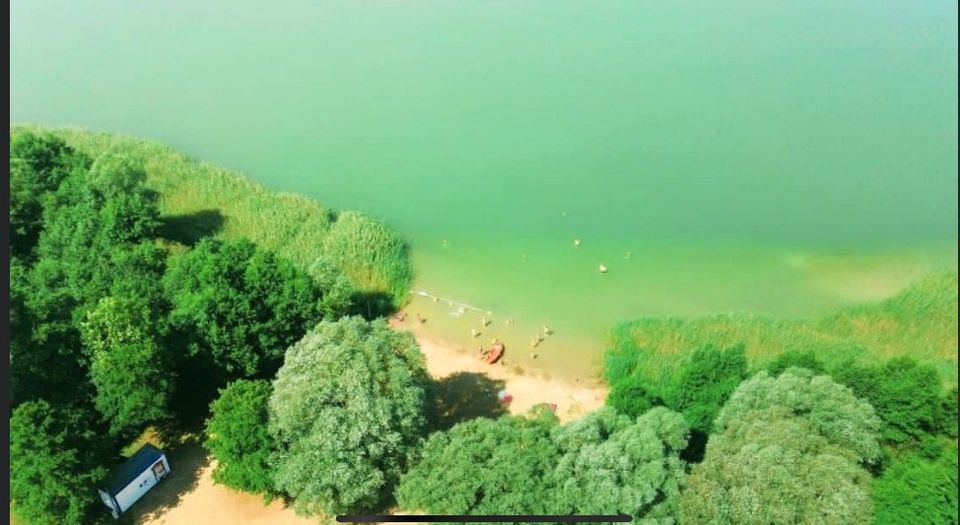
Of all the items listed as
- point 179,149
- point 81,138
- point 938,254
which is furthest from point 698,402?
point 81,138

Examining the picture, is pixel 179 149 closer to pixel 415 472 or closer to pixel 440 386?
pixel 440 386

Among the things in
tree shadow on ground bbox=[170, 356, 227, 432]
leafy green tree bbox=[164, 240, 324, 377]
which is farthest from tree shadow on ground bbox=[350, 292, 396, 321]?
tree shadow on ground bbox=[170, 356, 227, 432]

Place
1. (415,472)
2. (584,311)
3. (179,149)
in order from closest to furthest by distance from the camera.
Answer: (415,472) → (584,311) → (179,149)

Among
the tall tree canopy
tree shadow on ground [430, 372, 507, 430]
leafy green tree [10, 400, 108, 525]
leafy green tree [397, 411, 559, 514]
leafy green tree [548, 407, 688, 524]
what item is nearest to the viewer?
leafy green tree [548, 407, 688, 524]

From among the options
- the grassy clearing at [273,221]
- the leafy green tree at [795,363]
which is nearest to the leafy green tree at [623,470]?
the leafy green tree at [795,363]

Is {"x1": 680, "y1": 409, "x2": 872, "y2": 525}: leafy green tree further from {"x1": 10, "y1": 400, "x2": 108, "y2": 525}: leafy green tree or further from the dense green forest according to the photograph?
{"x1": 10, "y1": 400, "x2": 108, "y2": 525}: leafy green tree

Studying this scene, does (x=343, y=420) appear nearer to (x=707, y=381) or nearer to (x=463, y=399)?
(x=463, y=399)

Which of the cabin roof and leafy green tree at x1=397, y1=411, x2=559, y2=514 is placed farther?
the cabin roof
